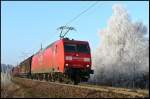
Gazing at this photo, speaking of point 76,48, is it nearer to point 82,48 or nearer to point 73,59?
point 82,48

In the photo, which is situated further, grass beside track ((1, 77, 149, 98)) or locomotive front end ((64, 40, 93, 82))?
locomotive front end ((64, 40, 93, 82))

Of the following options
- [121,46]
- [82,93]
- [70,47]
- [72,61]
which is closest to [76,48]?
[70,47]

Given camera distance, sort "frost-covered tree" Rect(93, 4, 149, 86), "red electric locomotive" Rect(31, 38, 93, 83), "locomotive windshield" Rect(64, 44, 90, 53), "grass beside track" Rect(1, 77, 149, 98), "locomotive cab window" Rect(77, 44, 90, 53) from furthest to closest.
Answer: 1. "frost-covered tree" Rect(93, 4, 149, 86)
2. "locomotive cab window" Rect(77, 44, 90, 53)
3. "locomotive windshield" Rect(64, 44, 90, 53)
4. "red electric locomotive" Rect(31, 38, 93, 83)
5. "grass beside track" Rect(1, 77, 149, 98)

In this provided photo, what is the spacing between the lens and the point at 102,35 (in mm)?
72000

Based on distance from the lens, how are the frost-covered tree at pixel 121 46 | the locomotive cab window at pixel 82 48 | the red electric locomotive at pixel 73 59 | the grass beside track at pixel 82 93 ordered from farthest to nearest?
the frost-covered tree at pixel 121 46 < the locomotive cab window at pixel 82 48 < the red electric locomotive at pixel 73 59 < the grass beside track at pixel 82 93

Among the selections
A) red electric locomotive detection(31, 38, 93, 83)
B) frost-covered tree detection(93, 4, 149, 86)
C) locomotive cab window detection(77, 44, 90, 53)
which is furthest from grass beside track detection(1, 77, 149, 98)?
frost-covered tree detection(93, 4, 149, 86)

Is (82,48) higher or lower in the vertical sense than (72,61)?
higher

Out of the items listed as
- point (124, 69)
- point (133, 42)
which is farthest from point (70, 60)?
point (133, 42)

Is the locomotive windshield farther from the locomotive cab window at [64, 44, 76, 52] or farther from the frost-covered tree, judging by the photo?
the frost-covered tree

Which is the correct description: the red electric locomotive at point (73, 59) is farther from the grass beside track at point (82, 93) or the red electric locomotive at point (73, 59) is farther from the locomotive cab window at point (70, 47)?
the grass beside track at point (82, 93)

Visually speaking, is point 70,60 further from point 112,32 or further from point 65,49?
point 112,32

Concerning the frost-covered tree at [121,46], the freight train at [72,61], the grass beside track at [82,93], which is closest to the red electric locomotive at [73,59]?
the freight train at [72,61]

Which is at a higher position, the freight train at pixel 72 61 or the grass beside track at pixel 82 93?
the freight train at pixel 72 61

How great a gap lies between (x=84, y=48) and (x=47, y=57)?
6.00 m
